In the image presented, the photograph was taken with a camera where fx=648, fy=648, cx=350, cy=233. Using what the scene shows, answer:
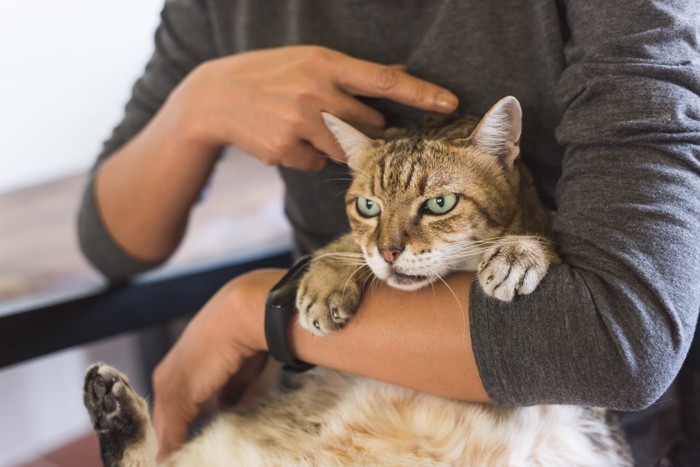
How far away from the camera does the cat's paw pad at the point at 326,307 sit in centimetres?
100

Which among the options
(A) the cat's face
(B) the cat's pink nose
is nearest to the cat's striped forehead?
(A) the cat's face

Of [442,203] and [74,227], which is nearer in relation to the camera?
[442,203]

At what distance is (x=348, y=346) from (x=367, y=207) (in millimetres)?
244

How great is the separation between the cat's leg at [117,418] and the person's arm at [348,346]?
96 mm

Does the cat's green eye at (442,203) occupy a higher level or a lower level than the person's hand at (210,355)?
higher

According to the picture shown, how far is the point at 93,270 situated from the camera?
1618mm

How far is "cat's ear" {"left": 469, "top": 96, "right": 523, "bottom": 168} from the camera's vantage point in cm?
A: 94

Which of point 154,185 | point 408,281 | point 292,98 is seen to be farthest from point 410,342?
point 154,185

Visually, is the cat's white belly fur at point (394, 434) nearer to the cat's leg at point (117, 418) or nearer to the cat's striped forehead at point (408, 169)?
the cat's leg at point (117, 418)

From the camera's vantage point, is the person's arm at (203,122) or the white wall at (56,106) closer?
the person's arm at (203,122)

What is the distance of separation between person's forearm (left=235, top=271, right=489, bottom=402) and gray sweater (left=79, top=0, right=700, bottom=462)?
47mm

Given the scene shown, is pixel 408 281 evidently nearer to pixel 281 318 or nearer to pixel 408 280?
pixel 408 280

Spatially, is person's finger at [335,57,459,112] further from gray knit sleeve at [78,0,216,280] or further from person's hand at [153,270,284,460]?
gray knit sleeve at [78,0,216,280]

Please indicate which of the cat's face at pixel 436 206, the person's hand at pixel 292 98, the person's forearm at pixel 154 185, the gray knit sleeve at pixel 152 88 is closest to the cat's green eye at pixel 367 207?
the cat's face at pixel 436 206
